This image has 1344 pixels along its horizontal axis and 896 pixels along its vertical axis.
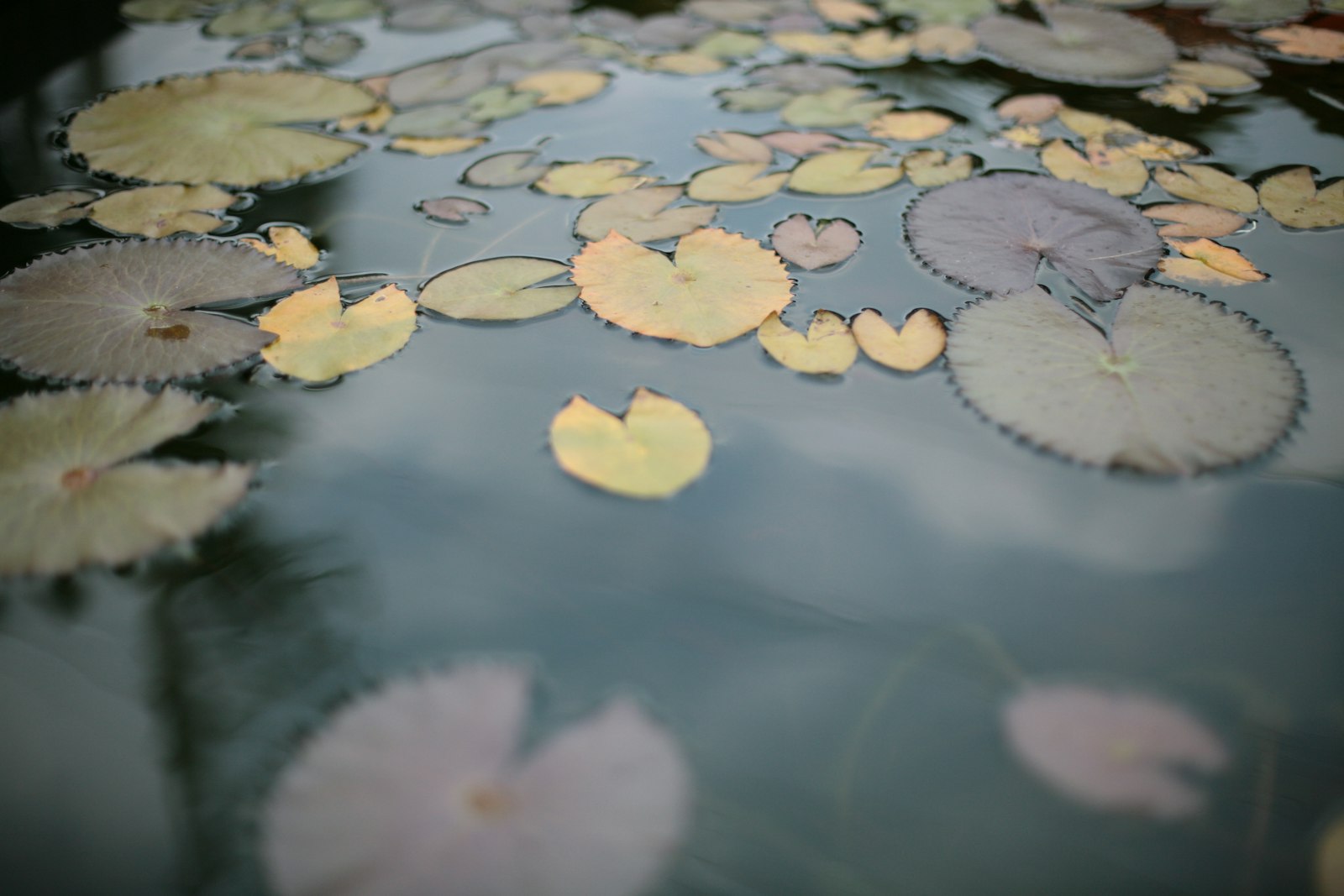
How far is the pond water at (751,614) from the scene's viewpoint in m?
0.65

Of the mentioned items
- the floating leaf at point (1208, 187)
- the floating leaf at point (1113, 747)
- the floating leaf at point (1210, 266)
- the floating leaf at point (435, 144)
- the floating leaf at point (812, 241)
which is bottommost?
the floating leaf at point (1113, 747)

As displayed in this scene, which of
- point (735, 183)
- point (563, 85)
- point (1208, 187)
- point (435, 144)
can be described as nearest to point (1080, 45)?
point (1208, 187)

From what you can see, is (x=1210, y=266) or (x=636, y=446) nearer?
(x=636, y=446)

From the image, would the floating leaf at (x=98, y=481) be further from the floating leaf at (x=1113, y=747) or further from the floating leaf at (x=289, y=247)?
the floating leaf at (x=1113, y=747)

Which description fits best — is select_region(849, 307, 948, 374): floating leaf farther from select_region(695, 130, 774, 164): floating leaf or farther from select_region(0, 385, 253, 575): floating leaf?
select_region(0, 385, 253, 575): floating leaf

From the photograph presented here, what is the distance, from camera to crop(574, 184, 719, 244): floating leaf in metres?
1.20

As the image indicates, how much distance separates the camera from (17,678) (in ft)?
2.39

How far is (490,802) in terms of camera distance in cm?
66

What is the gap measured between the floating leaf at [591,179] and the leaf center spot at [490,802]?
0.90m

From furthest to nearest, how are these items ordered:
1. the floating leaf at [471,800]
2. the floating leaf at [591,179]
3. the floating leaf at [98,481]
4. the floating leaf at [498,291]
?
the floating leaf at [591,179] → the floating leaf at [498,291] → the floating leaf at [98,481] → the floating leaf at [471,800]

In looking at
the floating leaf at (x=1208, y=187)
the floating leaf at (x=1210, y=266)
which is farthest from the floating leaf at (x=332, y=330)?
the floating leaf at (x=1208, y=187)

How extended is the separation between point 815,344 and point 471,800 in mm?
640

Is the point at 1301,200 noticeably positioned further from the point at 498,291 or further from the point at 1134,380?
the point at 498,291

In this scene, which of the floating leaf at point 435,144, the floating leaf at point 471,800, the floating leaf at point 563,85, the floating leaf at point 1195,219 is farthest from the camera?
the floating leaf at point 563,85
